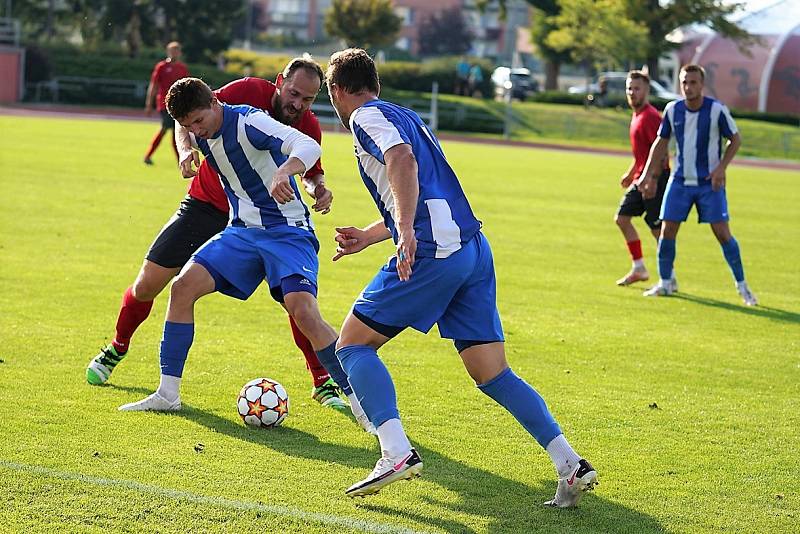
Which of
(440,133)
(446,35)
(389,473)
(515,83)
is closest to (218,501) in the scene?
(389,473)

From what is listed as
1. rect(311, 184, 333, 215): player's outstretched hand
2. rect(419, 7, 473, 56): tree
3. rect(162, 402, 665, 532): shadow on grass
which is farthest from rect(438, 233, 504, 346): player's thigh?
rect(419, 7, 473, 56): tree

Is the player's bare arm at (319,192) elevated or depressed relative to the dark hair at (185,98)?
depressed

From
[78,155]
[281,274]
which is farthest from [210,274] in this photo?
[78,155]

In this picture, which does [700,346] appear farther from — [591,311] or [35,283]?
[35,283]

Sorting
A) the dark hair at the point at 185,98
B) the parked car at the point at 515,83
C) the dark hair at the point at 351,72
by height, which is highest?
the dark hair at the point at 351,72

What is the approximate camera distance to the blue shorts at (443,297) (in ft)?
15.8

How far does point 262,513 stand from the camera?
4617 mm

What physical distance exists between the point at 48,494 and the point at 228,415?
153 centimetres

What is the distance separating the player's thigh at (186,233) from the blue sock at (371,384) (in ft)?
6.17

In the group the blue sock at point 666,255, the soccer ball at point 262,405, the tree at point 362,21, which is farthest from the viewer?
the tree at point 362,21

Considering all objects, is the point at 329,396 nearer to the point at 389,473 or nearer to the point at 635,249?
the point at 389,473

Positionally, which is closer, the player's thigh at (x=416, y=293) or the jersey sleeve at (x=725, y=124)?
the player's thigh at (x=416, y=293)

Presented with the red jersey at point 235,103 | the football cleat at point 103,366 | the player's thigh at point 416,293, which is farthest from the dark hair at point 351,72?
the football cleat at point 103,366

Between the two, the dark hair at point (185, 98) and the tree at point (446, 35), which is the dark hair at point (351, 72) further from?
the tree at point (446, 35)
